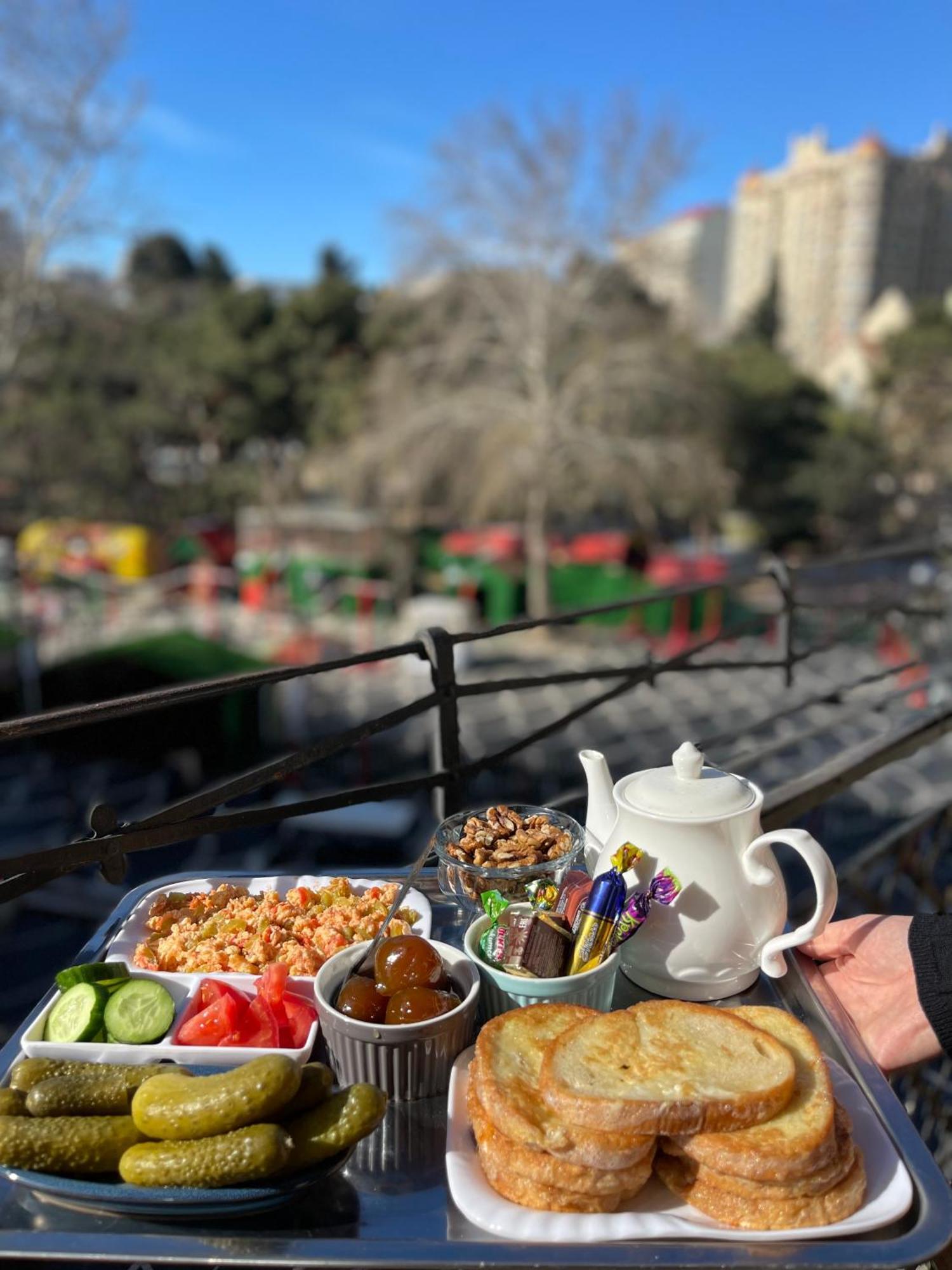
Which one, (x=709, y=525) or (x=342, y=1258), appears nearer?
(x=342, y=1258)

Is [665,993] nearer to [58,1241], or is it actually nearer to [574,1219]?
[574,1219]

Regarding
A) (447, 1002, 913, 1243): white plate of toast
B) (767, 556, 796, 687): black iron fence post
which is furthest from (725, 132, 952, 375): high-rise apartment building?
(447, 1002, 913, 1243): white plate of toast

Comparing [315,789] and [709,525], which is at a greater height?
[709,525]

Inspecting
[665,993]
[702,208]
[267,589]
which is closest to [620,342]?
[267,589]

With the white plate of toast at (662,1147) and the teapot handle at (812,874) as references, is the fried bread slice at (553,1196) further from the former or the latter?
the teapot handle at (812,874)

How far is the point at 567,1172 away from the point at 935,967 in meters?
0.79

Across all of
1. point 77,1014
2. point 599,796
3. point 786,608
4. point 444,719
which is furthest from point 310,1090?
point 786,608

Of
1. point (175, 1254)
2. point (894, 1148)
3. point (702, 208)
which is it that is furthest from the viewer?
point (702, 208)

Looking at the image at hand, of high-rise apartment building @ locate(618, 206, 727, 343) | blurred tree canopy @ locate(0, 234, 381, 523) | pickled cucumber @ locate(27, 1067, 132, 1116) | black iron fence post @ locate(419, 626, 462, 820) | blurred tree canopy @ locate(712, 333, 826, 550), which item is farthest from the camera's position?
blurred tree canopy @ locate(712, 333, 826, 550)

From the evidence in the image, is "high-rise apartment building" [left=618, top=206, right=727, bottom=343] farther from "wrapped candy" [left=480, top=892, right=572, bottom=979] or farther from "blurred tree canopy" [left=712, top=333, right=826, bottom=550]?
"wrapped candy" [left=480, top=892, right=572, bottom=979]

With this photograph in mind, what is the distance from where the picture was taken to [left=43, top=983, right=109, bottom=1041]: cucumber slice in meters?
1.25

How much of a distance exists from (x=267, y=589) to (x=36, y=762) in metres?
10.1

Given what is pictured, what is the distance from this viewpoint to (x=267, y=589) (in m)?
22.5

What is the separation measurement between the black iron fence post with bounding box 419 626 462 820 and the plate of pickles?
0.99 m
